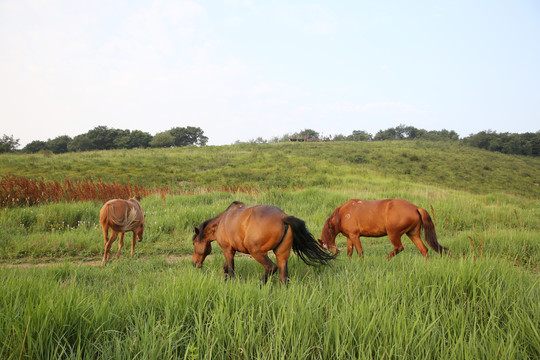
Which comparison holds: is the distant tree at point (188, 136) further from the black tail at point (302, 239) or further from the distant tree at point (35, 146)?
the black tail at point (302, 239)

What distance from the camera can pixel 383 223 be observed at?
579 cm

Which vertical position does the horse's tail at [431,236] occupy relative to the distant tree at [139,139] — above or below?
below

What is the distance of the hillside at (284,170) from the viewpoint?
73.8ft

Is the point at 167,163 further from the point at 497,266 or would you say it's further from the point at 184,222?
the point at 497,266

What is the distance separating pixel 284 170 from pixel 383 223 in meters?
22.3

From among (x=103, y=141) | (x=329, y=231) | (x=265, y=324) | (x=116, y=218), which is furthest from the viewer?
(x=103, y=141)

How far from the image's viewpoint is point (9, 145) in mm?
40094

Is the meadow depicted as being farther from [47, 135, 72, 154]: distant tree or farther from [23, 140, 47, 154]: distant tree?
[47, 135, 72, 154]: distant tree

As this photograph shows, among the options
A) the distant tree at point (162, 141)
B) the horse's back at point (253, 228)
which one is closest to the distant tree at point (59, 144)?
the distant tree at point (162, 141)

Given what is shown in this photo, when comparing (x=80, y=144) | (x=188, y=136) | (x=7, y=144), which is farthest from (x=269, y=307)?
(x=188, y=136)

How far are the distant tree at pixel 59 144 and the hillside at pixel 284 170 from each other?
2842 centimetres

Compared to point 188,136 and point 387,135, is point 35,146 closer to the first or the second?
point 188,136

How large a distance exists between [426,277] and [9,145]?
52301 millimetres

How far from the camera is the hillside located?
2248 cm
